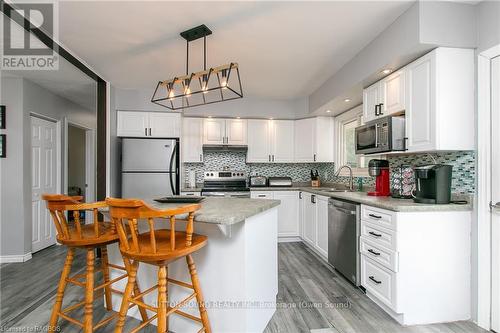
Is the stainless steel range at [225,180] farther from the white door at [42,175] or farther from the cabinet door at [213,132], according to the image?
the white door at [42,175]

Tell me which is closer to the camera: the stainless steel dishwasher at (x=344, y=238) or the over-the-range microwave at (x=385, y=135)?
the over-the-range microwave at (x=385, y=135)

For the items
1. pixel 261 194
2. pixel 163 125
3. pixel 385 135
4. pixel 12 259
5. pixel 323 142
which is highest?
pixel 163 125


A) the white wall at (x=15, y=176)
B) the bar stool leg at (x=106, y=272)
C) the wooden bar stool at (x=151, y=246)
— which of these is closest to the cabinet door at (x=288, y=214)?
the bar stool leg at (x=106, y=272)

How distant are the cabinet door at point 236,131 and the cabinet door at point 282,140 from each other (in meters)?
0.51

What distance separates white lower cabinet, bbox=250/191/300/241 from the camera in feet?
13.9

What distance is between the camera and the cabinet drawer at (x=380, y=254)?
6.61 feet

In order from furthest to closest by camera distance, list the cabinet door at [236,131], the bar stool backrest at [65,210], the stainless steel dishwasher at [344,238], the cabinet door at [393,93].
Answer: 1. the cabinet door at [236,131]
2. the stainless steel dishwasher at [344,238]
3. the cabinet door at [393,93]
4. the bar stool backrest at [65,210]

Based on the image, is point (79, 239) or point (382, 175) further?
point (382, 175)

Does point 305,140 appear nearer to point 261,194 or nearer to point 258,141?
point 258,141

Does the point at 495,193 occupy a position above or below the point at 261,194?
above

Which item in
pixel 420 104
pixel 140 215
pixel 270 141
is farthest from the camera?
pixel 270 141

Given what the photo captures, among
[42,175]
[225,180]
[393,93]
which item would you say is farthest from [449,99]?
[42,175]

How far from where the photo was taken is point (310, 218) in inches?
150

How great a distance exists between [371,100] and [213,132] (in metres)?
2.63
